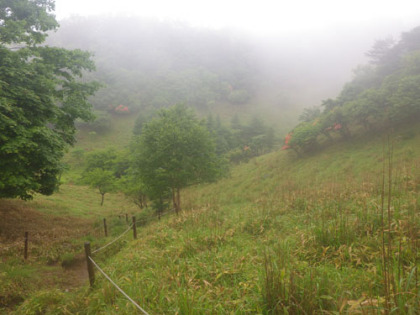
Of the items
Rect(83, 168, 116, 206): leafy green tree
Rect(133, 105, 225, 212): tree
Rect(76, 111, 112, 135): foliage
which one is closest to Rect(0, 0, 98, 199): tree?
Rect(133, 105, 225, 212): tree

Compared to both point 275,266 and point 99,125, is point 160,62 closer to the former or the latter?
point 99,125

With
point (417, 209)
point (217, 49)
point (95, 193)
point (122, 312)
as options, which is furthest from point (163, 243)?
point (217, 49)

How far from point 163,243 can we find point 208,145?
9129 mm

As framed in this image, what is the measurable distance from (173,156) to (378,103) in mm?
22622

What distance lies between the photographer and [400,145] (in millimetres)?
19109

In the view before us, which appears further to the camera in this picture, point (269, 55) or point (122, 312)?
point (269, 55)

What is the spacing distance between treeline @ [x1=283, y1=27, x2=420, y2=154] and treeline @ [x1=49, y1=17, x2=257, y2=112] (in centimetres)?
5796

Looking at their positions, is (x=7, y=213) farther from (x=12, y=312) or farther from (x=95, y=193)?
(x=95, y=193)

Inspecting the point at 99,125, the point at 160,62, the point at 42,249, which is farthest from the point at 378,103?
the point at 160,62

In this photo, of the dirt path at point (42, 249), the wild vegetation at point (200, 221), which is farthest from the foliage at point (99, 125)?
the dirt path at point (42, 249)

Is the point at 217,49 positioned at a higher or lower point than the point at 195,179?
higher

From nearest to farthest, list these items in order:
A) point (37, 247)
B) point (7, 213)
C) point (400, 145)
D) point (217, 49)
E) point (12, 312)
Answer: point (12, 312)
point (37, 247)
point (7, 213)
point (400, 145)
point (217, 49)

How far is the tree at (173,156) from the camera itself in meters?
14.0

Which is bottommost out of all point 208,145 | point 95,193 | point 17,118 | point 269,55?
point 95,193
